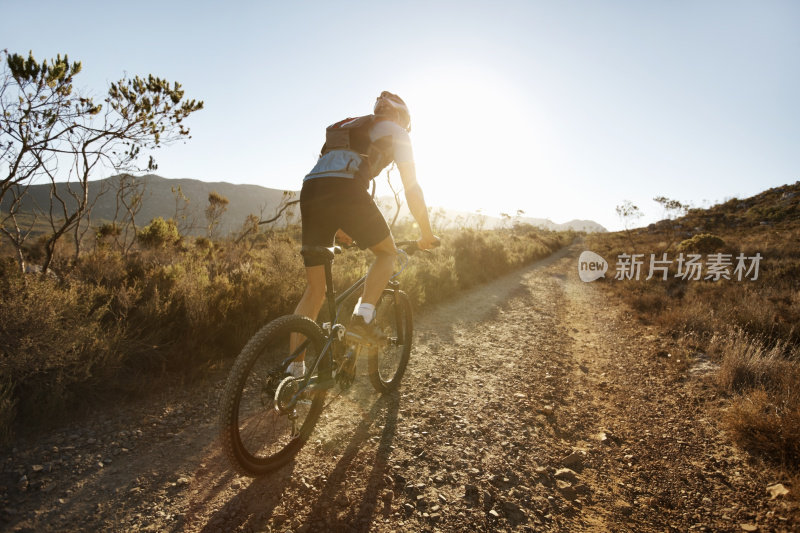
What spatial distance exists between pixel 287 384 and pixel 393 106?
2049mm

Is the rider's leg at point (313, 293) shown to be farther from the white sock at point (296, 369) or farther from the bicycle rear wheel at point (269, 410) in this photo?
the white sock at point (296, 369)

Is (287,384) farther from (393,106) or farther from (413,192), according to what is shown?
(393,106)

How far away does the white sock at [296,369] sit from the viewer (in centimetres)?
215

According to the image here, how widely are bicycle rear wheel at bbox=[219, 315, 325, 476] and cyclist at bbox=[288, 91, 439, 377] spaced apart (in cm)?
16

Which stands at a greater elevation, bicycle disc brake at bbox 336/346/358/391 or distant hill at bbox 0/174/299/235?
distant hill at bbox 0/174/299/235

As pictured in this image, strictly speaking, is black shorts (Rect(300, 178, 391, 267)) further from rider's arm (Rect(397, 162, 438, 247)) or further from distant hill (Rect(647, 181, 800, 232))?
distant hill (Rect(647, 181, 800, 232))

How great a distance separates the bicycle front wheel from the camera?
10.9 feet

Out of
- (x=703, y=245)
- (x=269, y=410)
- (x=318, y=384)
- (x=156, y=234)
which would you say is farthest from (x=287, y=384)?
(x=703, y=245)

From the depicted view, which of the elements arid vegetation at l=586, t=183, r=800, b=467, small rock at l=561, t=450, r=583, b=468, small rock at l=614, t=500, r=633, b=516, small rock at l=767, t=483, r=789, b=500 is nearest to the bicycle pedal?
small rock at l=561, t=450, r=583, b=468

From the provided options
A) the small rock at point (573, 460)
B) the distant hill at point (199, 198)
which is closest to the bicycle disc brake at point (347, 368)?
the small rock at point (573, 460)

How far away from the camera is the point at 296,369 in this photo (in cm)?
217

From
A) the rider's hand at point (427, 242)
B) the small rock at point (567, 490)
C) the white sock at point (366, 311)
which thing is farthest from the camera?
the rider's hand at point (427, 242)

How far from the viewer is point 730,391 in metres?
3.66

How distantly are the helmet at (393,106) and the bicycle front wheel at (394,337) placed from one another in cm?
154
